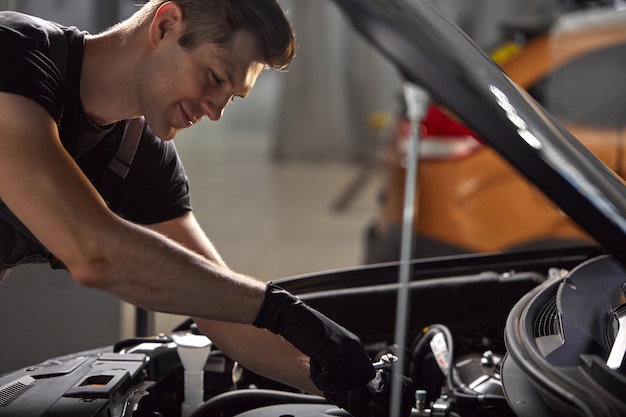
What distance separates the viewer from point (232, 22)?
1.40 metres

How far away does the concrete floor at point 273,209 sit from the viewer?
201 inches

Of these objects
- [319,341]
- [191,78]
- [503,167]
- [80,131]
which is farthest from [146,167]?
[503,167]

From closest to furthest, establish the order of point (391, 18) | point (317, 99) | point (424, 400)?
point (391, 18)
point (424, 400)
point (317, 99)

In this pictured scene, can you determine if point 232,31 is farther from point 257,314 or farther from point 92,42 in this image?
point 257,314

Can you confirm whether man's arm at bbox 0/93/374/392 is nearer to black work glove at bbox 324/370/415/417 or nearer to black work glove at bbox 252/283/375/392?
black work glove at bbox 252/283/375/392

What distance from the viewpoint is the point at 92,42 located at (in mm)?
1576

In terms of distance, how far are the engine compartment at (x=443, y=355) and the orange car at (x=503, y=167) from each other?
1569 millimetres

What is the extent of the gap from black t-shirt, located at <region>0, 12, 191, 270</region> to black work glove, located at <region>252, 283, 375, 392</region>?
1.48 ft

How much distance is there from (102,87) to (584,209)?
870mm

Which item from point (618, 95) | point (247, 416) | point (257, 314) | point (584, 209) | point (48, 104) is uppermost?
point (618, 95)

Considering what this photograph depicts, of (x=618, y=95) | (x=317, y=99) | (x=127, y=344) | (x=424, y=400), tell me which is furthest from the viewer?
(x=317, y=99)

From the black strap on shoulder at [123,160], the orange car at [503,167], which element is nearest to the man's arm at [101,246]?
the black strap on shoulder at [123,160]

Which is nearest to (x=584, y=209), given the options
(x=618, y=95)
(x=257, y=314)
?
(x=257, y=314)

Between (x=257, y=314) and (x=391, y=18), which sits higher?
(x=391, y=18)
